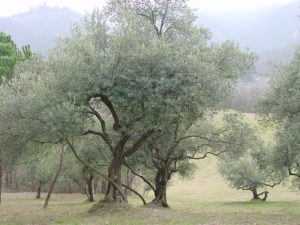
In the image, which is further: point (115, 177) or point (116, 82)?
point (115, 177)

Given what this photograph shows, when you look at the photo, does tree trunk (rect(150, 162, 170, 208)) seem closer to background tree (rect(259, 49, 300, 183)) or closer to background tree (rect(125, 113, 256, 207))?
background tree (rect(125, 113, 256, 207))

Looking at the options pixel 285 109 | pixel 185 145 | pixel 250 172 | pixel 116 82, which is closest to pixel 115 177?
pixel 116 82

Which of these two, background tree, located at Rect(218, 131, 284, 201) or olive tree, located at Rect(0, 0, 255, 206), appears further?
background tree, located at Rect(218, 131, 284, 201)

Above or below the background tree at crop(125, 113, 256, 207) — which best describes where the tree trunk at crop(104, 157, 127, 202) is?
below

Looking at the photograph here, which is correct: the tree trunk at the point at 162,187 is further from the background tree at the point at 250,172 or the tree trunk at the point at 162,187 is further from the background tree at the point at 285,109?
the background tree at the point at 250,172

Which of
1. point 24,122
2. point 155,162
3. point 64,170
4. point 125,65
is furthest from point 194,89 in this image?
point 64,170

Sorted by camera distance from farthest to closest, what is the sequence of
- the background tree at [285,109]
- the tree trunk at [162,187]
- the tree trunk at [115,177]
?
the tree trunk at [162,187] → the tree trunk at [115,177] → the background tree at [285,109]

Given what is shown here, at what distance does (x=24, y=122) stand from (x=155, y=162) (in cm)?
1231

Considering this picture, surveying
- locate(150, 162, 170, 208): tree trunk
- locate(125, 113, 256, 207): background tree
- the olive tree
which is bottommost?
locate(150, 162, 170, 208): tree trunk

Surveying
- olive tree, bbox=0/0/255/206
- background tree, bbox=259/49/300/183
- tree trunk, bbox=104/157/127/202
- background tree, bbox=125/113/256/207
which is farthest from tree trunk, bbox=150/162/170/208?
olive tree, bbox=0/0/255/206

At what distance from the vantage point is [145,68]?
20.1 meters

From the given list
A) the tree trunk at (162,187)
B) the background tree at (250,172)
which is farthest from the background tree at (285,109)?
the background tree at (250,172)

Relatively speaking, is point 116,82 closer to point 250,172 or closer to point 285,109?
point 285,109

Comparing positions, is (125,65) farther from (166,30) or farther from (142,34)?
(166,30)
